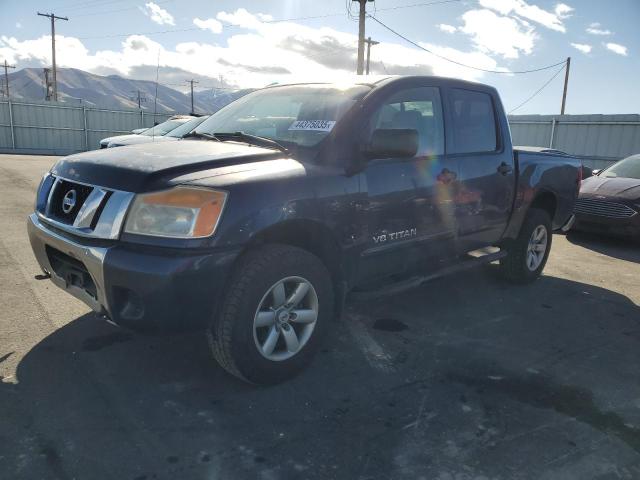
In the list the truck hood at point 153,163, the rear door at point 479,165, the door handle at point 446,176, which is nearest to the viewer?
the truck hood at point 153,163

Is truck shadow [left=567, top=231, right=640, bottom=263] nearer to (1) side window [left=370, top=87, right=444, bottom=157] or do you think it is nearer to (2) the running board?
(2) the running board

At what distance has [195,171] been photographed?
2625 mm

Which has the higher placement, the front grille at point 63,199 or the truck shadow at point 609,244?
the front grille at point 63,199

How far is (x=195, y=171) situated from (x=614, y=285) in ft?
15.9

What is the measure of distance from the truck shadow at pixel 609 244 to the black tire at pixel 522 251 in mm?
2482

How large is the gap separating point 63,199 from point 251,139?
46.1 inches

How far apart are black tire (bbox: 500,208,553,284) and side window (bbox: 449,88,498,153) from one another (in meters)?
1.06

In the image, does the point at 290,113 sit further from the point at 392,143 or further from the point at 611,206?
the point at 611,206

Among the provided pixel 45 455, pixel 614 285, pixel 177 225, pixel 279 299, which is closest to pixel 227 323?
pixel 279 299

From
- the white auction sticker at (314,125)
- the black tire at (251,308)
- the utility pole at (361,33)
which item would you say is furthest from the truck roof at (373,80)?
the utility pole at (361,33)

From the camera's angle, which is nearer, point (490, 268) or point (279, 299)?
point (279, 299)

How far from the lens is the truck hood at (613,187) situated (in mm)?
7565

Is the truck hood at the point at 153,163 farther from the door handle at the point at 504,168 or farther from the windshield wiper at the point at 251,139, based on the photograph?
the door handle at the point at 504,168

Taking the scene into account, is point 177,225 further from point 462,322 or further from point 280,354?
point 462,322
